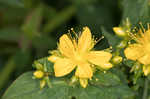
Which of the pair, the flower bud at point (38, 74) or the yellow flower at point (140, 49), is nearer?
the yellow flower at point (140, 49)

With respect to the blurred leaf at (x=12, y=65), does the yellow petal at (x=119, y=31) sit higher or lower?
higher

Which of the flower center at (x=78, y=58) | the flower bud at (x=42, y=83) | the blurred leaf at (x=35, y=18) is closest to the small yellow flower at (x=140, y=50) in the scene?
the flower center at (x=78, y=58)

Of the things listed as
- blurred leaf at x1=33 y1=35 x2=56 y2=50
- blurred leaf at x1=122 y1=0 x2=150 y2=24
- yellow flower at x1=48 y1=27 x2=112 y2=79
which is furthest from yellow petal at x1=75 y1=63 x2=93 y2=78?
blurred leaf at x1=33 y1=35 x2=56 y2=50

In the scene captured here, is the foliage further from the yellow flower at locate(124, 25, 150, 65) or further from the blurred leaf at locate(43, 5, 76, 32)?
the yellow flower at locate(124, 25, 150, 65)

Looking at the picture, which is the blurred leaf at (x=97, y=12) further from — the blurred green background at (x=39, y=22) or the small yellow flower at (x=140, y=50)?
the small yellow flower at (x=140, y=50)

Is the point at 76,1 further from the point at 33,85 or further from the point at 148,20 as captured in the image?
the point at 33,85

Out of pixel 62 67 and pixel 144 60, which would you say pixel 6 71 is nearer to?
pixel 62 67

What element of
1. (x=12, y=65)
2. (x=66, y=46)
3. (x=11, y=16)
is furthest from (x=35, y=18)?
(x=66, y=46)
